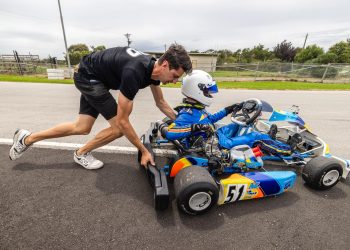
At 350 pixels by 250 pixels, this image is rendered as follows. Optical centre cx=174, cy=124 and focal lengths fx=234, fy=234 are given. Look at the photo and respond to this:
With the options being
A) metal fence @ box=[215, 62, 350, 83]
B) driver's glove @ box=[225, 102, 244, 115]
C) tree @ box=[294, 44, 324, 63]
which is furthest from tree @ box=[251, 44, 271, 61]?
driver's glove @ box=[225, 102, 244, 115]

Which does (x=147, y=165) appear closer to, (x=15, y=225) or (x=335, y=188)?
(x=15, y=225)

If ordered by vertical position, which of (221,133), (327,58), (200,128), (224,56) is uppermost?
(200,128)

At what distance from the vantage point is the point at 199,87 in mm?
2797

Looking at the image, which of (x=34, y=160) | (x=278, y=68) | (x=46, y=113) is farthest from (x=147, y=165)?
(x=278, y=68)

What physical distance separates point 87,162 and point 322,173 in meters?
2.78

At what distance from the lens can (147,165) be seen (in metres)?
2.48

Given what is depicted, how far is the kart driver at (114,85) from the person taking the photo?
2.21 metres

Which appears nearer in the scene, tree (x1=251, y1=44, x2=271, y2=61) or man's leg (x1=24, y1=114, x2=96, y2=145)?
man's leg (x1=24, y1=114, x2=96, y2=145)

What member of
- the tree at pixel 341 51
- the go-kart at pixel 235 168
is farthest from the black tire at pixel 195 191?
the tree at pixel 341 51

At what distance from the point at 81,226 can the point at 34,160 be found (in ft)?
5.13

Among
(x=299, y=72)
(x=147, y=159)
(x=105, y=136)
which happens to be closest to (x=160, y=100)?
(x=105, y=136)

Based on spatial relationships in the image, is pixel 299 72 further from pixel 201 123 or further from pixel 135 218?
pixel 135 218

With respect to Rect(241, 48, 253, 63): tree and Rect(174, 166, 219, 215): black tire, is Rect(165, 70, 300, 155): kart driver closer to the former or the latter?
Rect(174, 166, 219, 215): black tire

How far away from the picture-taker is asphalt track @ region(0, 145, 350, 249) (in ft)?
6.38
